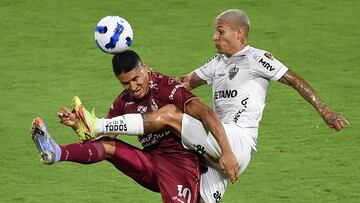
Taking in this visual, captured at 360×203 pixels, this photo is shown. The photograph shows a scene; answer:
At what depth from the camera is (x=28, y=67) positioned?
16.1 meters

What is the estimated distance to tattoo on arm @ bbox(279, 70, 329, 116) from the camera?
9703 mm

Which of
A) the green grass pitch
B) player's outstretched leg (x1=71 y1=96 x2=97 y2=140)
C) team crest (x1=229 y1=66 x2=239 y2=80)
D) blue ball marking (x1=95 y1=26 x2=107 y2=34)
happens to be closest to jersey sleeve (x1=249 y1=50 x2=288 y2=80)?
team crest (x1=229 y1=66 x2=239 y2=80)

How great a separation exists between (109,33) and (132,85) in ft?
1.63

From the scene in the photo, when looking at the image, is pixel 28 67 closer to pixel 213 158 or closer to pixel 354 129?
pixel 354 129

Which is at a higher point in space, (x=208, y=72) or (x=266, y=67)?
(x=266, y=67)

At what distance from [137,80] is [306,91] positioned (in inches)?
59.3

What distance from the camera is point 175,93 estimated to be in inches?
375

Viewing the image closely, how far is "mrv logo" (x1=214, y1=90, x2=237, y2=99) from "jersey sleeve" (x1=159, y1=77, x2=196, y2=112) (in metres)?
0.58

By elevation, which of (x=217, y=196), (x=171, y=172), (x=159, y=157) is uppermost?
(x=159, y=157)

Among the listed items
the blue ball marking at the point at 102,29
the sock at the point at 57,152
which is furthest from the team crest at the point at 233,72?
the sock at the point at 57,152

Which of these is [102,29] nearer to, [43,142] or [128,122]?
[128,122]

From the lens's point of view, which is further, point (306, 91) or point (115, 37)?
point (306, 91)

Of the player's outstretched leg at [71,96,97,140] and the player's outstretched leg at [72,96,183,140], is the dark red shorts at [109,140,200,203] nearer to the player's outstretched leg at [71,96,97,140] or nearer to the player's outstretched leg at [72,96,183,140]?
the player's outstretched leg at [72,96,183,140]

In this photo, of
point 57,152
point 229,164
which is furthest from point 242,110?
point 57,152
